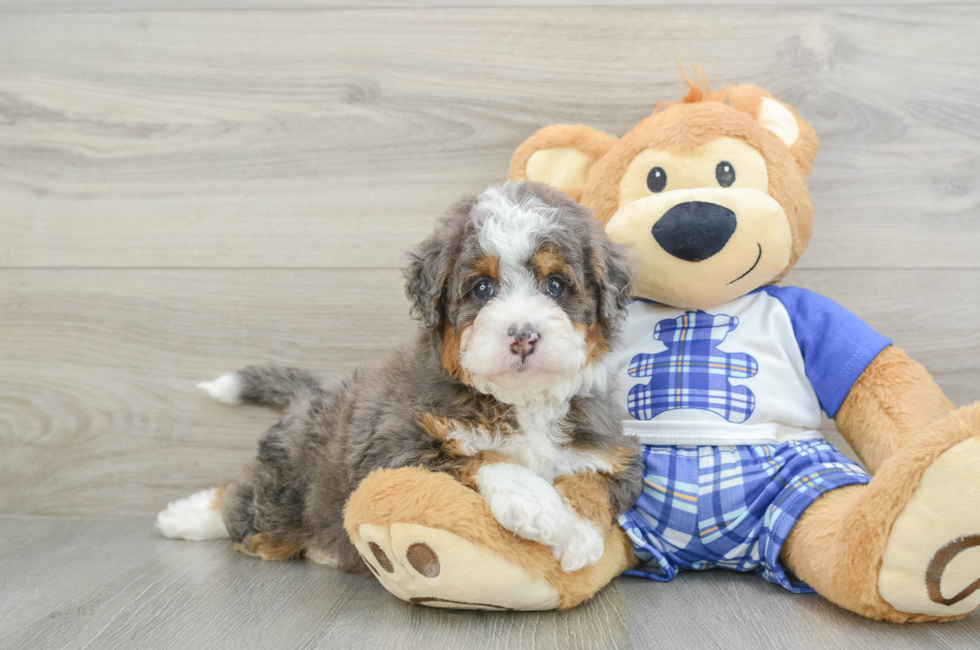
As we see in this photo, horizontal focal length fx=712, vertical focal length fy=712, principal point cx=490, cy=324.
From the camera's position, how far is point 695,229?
4.76 feet

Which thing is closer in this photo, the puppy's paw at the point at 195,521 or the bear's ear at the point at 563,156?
the bear's ear at the point at 563,156

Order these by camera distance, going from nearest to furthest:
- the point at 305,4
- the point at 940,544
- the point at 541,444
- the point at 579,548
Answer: the point at 940,544 → the point at 579,548 → the point at 541,444 → the point at 305,4

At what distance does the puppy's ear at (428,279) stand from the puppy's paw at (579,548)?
17.8 inches

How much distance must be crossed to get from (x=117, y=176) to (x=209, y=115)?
33 centimetres

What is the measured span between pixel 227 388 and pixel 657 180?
1.21m

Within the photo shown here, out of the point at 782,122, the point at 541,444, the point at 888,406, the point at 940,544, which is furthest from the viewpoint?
the point at 782,122

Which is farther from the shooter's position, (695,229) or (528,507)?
(695,229)

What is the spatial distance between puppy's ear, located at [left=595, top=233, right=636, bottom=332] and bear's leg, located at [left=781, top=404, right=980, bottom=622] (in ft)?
1.74

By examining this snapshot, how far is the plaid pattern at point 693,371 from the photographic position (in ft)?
4.98

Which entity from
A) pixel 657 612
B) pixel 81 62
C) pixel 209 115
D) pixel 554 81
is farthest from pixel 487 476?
pixel 81 62

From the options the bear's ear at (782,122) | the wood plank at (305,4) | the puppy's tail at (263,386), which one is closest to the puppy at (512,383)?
the puppy's tail at (263,386)

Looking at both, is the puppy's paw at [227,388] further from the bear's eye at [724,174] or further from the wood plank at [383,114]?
the bear's eye at [724,174]

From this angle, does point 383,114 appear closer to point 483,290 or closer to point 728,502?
point 483,290

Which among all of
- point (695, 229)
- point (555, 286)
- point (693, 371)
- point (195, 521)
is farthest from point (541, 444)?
point (195, 521)
